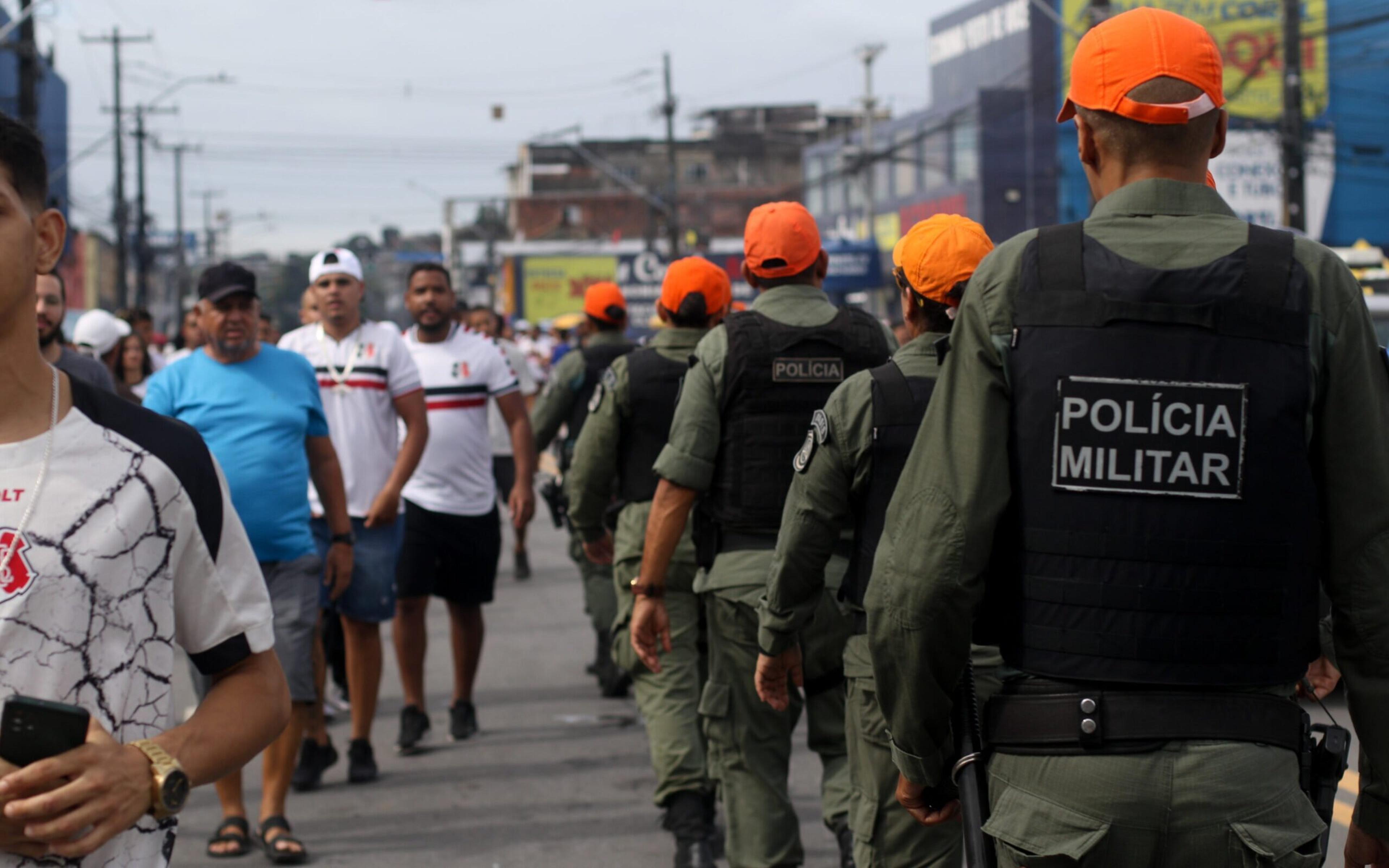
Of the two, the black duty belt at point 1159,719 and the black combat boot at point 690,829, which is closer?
the black duty belt at point 1159,719

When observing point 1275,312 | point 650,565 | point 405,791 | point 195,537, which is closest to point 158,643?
point 195,537

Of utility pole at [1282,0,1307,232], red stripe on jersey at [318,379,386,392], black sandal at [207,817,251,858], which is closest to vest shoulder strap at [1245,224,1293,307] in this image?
black sandal at [207,817,251,858]

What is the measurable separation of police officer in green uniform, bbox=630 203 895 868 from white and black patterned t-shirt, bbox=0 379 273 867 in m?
2.81

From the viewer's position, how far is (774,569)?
3.99 m

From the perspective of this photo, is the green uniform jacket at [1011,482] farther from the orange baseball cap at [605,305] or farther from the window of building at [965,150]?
the window of building at [965,150]

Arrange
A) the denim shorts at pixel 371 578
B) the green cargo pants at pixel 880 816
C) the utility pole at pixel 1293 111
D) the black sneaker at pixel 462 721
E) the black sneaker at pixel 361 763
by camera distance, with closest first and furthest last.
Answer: the green cargo pants at pixel 880 816, the denim shorts at pixel 371 578, the black sneaker at pixel 361 763, the black sneaker at pixel 462 721, the utility pole at pixel 1293 111

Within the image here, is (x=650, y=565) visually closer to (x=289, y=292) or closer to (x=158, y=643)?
(x=158, y=643)

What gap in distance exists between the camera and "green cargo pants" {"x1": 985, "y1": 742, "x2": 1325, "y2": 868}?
7.91 feet

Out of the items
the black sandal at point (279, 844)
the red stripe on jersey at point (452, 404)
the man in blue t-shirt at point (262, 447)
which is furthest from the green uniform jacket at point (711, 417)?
the red stripe on jersey at point (452, 404)

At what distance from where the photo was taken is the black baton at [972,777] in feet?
8.56

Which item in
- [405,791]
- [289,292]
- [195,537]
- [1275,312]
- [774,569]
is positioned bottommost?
[405,791]

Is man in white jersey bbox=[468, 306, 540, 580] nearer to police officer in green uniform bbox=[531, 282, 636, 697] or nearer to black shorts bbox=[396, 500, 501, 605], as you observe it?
police officer in green uniform bbox=[531, 282, 636, 697]

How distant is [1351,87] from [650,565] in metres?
51.0

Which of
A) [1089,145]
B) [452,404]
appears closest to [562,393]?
[452,404]
